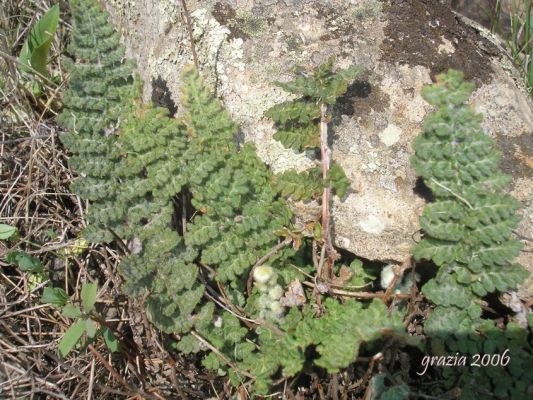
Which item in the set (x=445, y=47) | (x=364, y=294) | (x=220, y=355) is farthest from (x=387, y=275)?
(x=445, y=47)

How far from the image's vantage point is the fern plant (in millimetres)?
2455

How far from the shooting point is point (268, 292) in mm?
2867

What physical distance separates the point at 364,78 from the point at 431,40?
42 cm

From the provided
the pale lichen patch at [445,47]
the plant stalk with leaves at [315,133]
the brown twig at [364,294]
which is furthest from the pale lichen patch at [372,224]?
the pale lichen patch at [445,47]

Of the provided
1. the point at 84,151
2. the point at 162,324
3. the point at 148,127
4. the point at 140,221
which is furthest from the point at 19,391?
the point at 148,127

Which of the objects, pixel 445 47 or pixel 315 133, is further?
pixel 445 47

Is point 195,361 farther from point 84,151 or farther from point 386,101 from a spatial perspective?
point 386,101

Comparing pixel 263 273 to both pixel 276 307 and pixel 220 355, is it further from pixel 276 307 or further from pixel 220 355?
pixel 220 355

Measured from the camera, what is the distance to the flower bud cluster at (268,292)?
276 cm

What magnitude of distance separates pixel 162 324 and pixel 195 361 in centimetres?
47

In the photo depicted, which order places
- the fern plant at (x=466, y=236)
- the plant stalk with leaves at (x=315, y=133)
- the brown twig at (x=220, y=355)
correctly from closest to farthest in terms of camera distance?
1. the fern plant at (x=466, y=236)
2. the plant stalk with leaves at (x=315, y=133)
3. the brown twig at (x=220, y=355)

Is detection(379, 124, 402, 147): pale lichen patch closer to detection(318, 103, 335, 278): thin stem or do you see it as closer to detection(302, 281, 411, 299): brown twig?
detection(318, 103, 335, 278): thin stem

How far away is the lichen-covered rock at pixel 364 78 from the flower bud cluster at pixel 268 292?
37cm

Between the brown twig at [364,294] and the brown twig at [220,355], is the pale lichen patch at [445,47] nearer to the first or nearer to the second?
the brown twig at [364,294]
